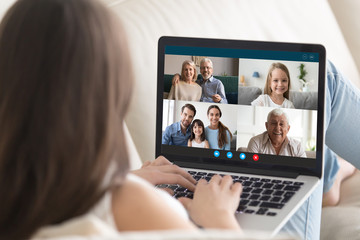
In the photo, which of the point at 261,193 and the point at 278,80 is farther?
the point at 278,80

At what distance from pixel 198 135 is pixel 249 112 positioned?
11 centimetres

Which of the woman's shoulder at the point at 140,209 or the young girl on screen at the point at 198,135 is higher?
the young girl on screen at the point at 198,135

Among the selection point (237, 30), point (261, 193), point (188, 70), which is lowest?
point (261, 193)

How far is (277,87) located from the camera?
3.81 ft

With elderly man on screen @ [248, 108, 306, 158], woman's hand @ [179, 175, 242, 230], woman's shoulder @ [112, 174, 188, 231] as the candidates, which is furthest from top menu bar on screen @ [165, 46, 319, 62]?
woman's shoulder @ [112, 174, 188, 231]

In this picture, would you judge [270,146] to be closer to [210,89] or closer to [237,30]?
[210,89]

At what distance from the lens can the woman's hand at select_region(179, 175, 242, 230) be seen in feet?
2.62

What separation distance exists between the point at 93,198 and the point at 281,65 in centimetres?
66

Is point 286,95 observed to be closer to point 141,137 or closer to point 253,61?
point 253,61

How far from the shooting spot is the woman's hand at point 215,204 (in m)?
0.80

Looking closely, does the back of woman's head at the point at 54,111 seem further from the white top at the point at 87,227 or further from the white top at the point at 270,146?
the white top at the point at 270,146

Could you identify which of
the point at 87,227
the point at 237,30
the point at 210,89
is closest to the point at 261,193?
the point at 210,89

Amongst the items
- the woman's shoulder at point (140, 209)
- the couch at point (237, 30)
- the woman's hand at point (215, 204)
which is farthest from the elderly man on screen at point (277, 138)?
the woman's shoulder at point (140, 209)

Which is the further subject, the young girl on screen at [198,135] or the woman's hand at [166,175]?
the young girl on screen at [198,135]
